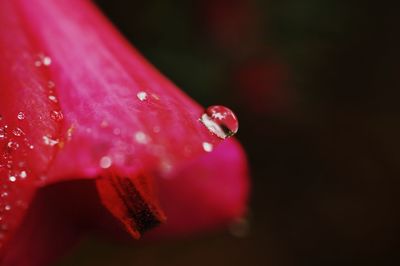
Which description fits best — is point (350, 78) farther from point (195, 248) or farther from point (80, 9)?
point (80, 9)

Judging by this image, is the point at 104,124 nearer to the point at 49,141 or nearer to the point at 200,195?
the point at 49,141

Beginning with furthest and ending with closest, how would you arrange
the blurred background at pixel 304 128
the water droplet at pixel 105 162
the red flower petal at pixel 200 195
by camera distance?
the blurred background at pixel 304 128 < the red flower petal at pixel 200 195 < the water droplet at pixel 105 162

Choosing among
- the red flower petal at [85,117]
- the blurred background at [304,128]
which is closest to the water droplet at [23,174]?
the red flower petal at [85,117]

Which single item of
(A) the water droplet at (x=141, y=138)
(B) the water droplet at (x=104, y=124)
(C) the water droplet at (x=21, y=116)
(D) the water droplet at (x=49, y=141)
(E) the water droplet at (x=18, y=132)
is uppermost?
(A) the water droplet at (x=141, y=138)

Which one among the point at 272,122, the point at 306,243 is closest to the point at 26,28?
the point at 272,122

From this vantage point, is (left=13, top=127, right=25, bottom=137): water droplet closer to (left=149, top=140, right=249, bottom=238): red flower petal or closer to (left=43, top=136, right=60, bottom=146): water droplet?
(left=43, top=136, right=60, bottom=146): water droplet

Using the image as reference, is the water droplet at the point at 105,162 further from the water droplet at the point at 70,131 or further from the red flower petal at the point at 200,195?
the red flower petal at the point at 200,195
